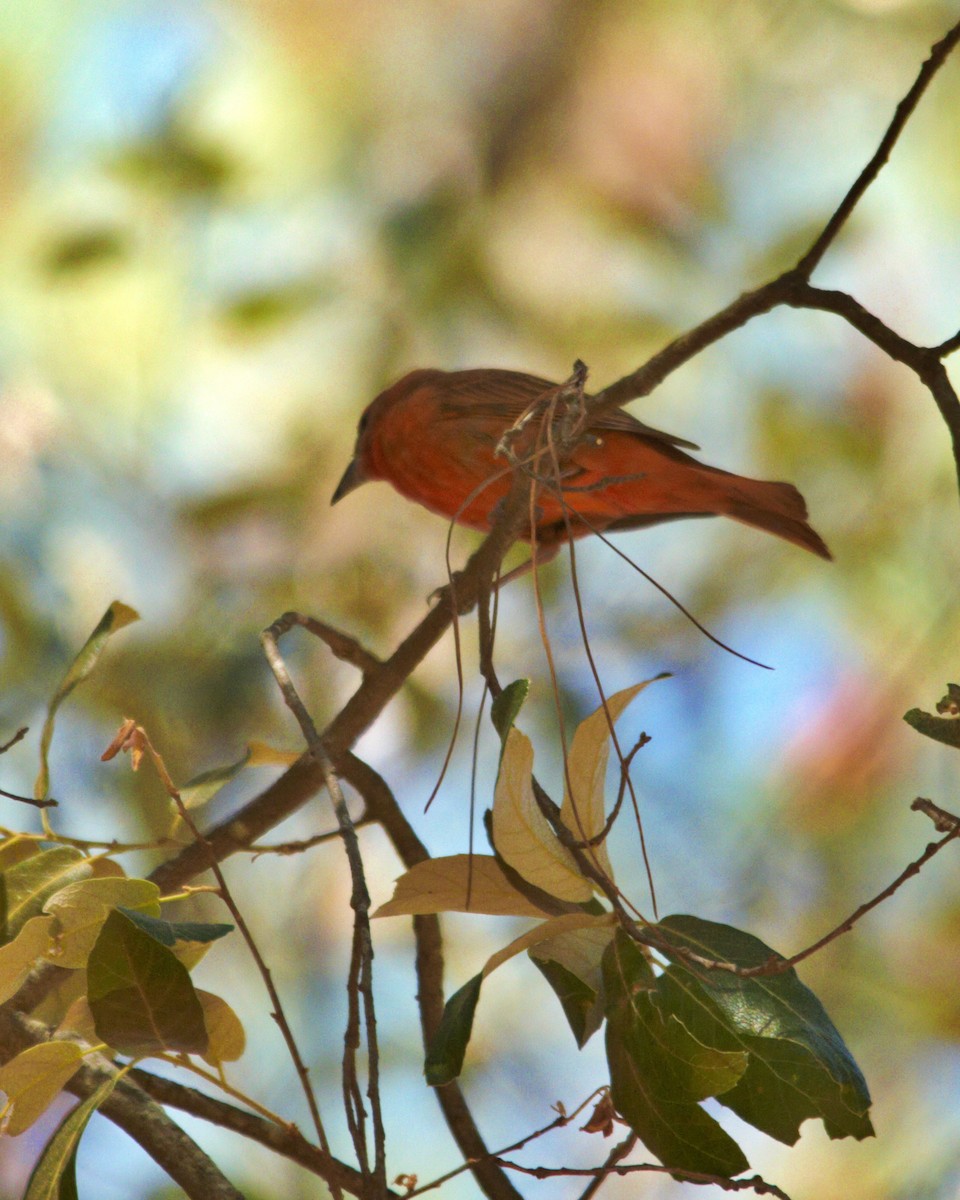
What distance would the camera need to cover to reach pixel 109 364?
498 cm

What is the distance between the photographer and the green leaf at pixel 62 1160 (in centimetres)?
141

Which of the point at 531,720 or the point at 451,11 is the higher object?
the point at 451,11

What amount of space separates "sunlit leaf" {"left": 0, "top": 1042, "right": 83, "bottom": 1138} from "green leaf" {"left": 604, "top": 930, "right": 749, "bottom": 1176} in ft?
1.92

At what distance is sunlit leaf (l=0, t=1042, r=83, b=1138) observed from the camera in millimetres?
1432

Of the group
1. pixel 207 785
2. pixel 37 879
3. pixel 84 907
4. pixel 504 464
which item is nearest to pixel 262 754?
pixel 207 785

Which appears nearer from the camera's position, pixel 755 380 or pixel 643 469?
pixel 643 469

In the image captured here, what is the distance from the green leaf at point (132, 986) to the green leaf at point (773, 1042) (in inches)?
20.2

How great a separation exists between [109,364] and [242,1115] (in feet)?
12.6

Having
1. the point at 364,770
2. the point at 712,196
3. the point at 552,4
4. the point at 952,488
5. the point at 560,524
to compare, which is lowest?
the point at 364,770

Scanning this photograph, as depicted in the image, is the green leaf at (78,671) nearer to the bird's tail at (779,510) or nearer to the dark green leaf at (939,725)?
the dark green leaf at (939,725)

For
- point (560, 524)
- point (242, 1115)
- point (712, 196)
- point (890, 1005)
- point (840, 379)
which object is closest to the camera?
point (242, 1115)

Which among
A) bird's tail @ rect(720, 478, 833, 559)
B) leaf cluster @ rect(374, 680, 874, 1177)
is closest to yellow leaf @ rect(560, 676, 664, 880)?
leaf cluster @ rect(374, 680, 874, 1177)

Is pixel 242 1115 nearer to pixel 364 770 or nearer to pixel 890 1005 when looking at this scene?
pixel 364 770

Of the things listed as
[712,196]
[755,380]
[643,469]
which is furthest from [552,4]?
[643,469]
